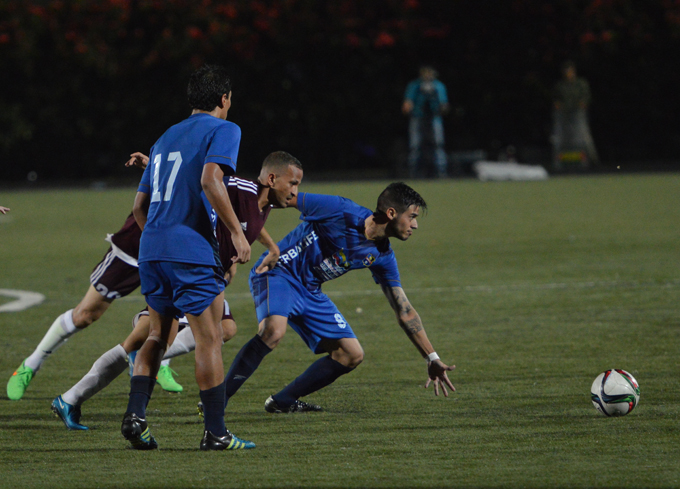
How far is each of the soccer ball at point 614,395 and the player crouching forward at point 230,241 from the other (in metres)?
1.77

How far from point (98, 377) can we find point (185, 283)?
1.02m

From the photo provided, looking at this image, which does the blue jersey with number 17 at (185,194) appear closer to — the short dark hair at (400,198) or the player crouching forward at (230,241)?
the player crouching forward at (230,241)

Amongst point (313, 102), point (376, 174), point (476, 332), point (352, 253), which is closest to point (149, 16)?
point (313, 102)

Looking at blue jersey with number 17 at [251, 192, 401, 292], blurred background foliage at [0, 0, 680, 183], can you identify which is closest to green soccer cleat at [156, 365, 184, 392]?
blue jersey with number 17 at [251, 192, 401, 292]

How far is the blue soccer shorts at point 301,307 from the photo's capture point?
5.58m

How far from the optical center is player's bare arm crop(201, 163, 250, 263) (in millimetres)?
4352

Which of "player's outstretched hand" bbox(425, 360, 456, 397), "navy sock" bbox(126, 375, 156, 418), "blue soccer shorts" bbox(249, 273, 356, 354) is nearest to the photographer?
"navy sock" bbox(126, 375, 156, 418)

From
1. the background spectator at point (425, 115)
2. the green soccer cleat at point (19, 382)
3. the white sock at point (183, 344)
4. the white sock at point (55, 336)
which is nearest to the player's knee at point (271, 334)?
the white sock at point (183, 344)

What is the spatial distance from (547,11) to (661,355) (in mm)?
17535

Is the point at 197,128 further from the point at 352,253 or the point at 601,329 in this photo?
the point at 601,329

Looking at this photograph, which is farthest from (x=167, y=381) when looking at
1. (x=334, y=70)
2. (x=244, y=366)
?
(x=334, y=70)

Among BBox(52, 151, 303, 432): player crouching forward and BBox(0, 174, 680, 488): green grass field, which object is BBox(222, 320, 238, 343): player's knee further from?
BBox(0, 174, 680, 488): green grass field

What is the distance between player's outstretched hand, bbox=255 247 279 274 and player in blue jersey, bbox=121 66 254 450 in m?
0.82

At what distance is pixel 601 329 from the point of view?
7754 mm
